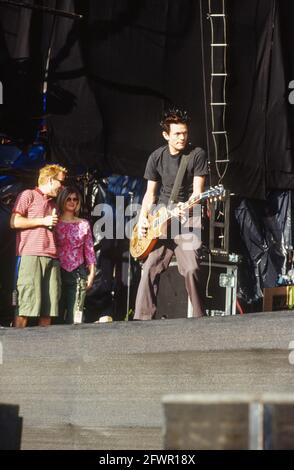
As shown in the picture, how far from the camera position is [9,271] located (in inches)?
360

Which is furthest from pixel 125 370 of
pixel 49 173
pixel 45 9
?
pixel 45 9

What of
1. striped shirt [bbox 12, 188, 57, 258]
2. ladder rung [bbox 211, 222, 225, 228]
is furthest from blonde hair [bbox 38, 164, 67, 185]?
ladder rung [bbox 211, 222, 225, 228]

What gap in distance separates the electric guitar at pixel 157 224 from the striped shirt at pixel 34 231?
2.85 feet

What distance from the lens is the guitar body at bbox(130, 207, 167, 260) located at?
8258 mm

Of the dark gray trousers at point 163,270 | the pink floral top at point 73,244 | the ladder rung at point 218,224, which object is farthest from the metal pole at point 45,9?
the ladder rung at point 218,224

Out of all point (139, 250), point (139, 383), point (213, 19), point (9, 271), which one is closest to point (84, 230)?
point (139, 250)

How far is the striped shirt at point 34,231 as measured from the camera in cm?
780

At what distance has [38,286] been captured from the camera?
25.6ft

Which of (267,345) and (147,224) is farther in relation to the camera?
(147,224)

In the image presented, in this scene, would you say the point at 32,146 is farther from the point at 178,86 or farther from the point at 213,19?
the point at 213,19

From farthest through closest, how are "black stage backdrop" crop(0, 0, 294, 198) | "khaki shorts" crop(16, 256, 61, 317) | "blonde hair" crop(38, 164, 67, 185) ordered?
"black stage backdrop" crop(0, 0, 294, 198) < "blonde hair" crop(38, 164, 67, 185) < "khaki shorts" crop(16, 256, 61, 317)

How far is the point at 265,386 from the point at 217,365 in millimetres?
234

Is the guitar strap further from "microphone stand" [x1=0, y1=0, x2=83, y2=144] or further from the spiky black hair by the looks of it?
"microphone stand" [x1=0, y1=0, x2=83, y2=144]

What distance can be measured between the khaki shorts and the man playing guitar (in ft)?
2.39
